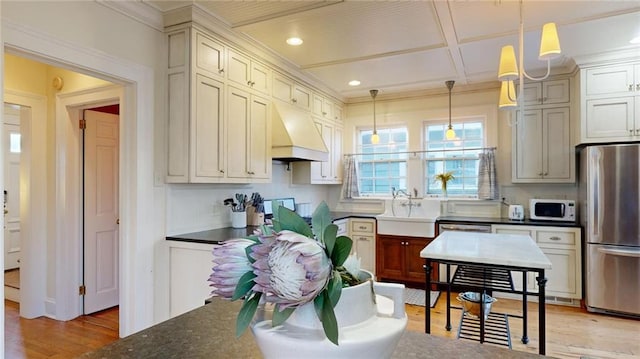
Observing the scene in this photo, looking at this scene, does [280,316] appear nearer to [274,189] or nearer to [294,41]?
[294,41]

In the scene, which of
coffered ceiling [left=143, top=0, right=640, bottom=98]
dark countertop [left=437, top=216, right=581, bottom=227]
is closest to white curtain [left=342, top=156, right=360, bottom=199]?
dark countertop [left=437, top=216, right=581, bottom=227]

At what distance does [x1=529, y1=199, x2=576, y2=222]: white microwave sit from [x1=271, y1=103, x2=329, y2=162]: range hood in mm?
2541

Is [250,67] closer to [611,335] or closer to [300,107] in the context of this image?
[300,107]

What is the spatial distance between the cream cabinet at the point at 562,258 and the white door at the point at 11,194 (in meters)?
6.99

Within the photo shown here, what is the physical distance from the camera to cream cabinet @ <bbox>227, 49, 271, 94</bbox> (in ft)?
10.6

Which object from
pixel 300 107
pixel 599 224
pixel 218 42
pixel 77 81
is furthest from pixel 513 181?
pixel 77 81

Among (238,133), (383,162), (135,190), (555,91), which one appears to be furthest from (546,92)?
(135,190)

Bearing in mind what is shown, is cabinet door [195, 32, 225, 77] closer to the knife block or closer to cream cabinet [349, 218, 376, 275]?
the knife block

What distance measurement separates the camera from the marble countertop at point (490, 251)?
2.11 m

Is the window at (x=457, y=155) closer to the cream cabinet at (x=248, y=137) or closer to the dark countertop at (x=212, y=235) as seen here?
the cream cabinet at (x=248, y=137)

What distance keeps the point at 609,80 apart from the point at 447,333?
2991 millimetres

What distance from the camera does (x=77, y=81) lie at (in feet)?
10.9

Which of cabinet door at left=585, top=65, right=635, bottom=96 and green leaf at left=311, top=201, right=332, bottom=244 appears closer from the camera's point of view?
green leaf at left=311, top=201, right=332, bottom=244

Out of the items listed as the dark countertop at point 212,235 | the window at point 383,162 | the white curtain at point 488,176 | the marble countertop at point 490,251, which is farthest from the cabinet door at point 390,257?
the dark countertop at point 212,235
